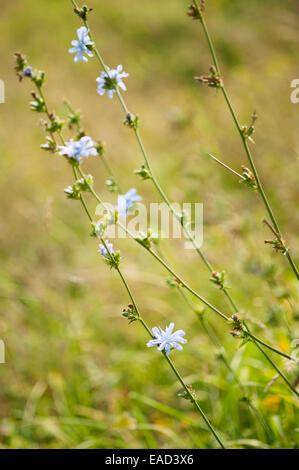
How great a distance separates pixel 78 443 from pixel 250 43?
7853mm

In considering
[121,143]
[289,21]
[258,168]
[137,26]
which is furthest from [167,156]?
[137,26]

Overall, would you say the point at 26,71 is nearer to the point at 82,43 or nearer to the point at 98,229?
the point at 82,43

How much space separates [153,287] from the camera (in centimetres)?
460

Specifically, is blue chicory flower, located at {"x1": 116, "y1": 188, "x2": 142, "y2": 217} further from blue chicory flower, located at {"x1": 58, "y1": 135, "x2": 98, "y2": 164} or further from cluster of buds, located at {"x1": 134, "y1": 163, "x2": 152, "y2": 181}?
blue chicory flower, located at {"x1": 58, "y1": 135, "x2": 98, "y2": 164}

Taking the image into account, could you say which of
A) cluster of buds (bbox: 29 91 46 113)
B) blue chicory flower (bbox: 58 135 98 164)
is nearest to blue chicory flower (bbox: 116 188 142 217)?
blue chicory flower (bbox: 58 135 98 164)

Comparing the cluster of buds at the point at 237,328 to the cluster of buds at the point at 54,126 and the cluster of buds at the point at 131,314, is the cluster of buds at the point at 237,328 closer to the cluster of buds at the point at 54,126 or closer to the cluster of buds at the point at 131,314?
the cluster of buds at the point at 131,314

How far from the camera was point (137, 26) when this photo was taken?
1260cm

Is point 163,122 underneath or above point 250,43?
underneath

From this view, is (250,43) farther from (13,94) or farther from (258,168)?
(13,94)

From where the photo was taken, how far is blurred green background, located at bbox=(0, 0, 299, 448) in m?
2.76

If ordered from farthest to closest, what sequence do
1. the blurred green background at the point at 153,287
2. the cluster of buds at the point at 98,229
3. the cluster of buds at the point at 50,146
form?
the blurred green background at the point at 153,287 < the cluster of buds at the point at 50,146 < the cluster of buds at the point at 98,229

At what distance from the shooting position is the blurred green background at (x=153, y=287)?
2760 millimetres

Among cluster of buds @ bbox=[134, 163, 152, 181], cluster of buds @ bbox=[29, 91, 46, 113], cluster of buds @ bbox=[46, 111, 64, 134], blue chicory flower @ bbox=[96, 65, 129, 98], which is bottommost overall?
cluster of buds @ bbox=[134, 163, 152, 181]

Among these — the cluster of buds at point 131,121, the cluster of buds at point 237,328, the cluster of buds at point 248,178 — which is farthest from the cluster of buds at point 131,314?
the cluster of buds at point 131,121
